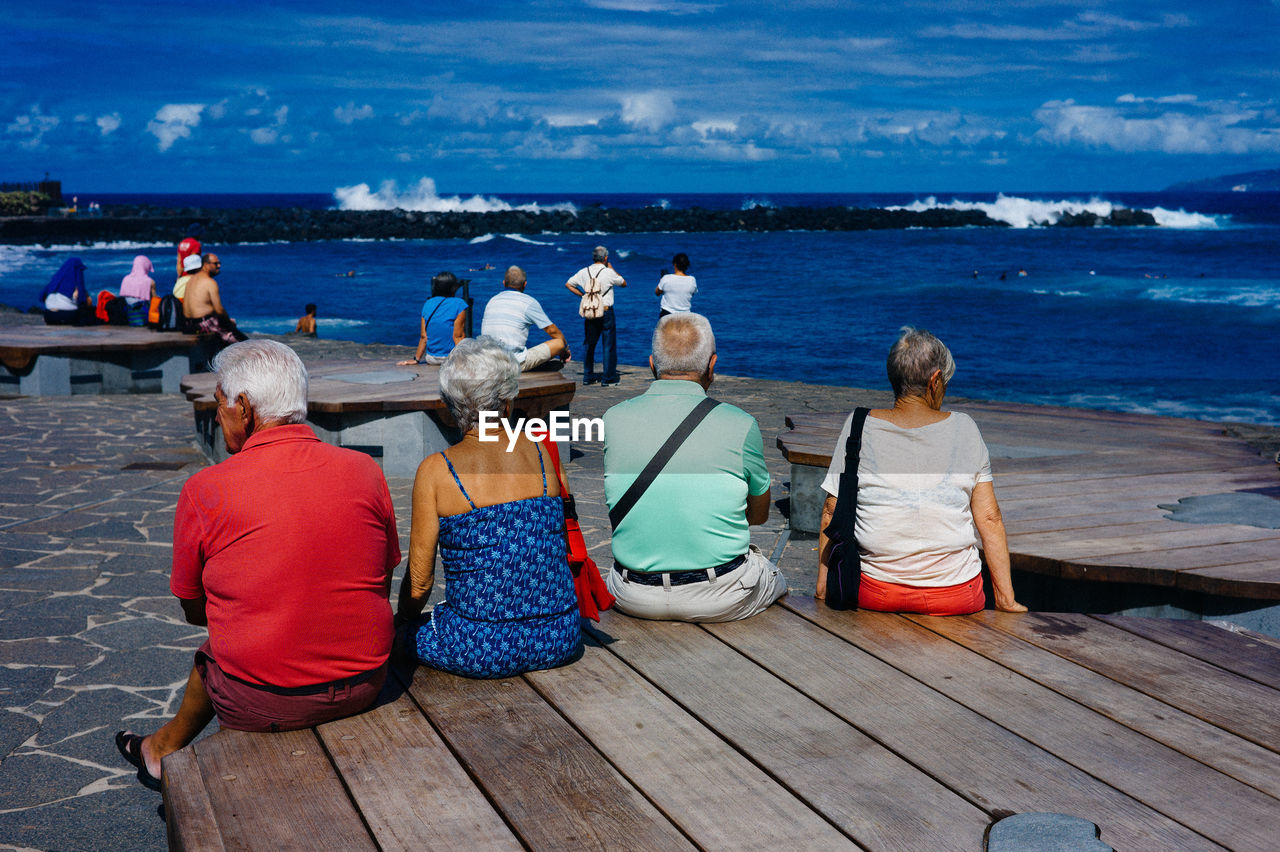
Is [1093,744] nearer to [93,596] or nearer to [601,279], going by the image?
[93,596]

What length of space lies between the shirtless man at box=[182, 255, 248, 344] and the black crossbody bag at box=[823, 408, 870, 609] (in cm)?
1017

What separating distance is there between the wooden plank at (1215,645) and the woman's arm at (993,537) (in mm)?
312

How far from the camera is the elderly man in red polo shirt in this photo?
263 centimetres

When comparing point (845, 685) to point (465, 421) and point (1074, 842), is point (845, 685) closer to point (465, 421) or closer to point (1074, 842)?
point (1074, 842)

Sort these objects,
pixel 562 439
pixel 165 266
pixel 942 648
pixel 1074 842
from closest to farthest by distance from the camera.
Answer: pixel 1074 842 → pixel 942 648 → pixel 562 439 → pixel 165 266

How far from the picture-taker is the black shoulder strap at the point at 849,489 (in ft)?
11.4

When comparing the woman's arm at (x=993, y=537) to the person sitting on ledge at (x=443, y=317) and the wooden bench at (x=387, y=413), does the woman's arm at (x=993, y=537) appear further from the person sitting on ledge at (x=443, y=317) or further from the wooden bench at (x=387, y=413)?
the person sitting on ledge at (x=443, y=317)

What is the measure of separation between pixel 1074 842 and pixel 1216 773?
553 millimetres

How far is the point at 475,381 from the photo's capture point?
Result: 3010mm

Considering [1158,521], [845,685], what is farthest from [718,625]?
[1158,521]

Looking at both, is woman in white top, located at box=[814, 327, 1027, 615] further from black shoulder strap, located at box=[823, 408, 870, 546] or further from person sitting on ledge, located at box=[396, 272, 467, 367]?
person sitting on ledge, located at box=[396, 272, 467, 367]

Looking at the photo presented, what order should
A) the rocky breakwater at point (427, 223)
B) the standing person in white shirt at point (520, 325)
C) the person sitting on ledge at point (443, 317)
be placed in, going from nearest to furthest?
1. the standing person in white shirt at point (520, 325)
2. the person sitting on ledge at point (443, 317)
3. the rocky breakwater at point (427, 223)

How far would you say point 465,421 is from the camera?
10.0 feet

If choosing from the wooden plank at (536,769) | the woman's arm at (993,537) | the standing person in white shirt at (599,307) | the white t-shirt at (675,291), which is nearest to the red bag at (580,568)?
the wooden plank at (536,769)
